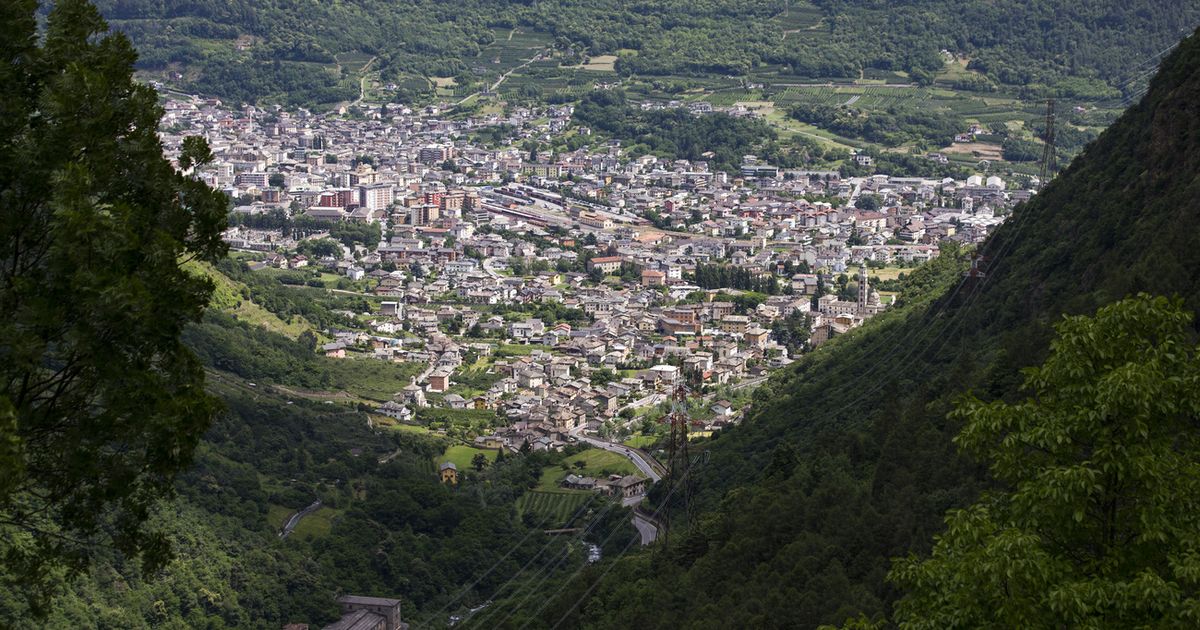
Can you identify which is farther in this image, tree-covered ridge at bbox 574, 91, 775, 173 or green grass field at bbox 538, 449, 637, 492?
tree-covered ridge at bbox 574, 91, 775, 173

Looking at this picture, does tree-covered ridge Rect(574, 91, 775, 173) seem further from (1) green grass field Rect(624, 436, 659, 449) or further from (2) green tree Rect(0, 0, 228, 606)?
(2) green tree Rect(0, 0, 228, 606)

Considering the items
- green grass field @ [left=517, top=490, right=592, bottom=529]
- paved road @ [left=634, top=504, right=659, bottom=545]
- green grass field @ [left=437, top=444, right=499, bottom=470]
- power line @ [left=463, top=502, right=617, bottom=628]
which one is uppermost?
paved road @ [left=634, top=504, right=659, bottom=545]

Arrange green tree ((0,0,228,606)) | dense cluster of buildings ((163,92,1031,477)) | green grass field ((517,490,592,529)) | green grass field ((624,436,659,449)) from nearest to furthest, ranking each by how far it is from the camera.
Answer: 1. green tree ((0,0,228,606))
2. green grass field ((517,490,592,529))
3. green grass field ((624,436,659,449))
4. dense cluster of buildings ((163,92,1031,477))

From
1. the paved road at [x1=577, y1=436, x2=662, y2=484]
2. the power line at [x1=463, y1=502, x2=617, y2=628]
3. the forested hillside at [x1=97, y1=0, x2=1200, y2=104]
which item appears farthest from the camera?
the forested hillside at [x1=97, y1=0, x2=1200, y2=104]

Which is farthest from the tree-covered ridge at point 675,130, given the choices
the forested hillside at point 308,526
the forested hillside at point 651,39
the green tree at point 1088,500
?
the green tree at point 1088,500

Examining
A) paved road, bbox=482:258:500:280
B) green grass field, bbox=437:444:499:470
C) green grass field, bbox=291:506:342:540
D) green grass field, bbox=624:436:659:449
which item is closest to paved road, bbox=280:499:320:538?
green grass field, bbox=291:506:342:540

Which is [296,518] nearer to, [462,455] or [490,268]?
[462,455]

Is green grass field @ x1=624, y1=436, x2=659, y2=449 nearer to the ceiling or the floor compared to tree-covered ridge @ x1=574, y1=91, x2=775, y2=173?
nearer to the floor

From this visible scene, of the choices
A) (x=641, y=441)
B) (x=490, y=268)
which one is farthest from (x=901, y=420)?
(x=490, y=268)
